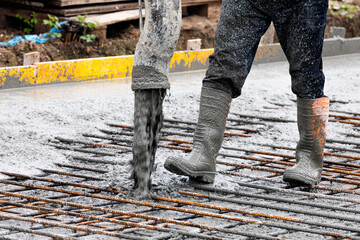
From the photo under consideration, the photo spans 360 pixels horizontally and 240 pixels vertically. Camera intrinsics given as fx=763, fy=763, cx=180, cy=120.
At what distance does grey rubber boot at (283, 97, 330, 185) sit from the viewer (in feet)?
13.5

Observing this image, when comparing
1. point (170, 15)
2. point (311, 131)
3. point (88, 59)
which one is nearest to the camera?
point (170, 15)

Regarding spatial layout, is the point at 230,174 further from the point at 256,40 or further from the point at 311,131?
the point at 256,40

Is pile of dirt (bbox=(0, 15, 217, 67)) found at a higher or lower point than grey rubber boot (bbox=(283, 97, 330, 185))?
higher

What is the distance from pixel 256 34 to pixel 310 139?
68 centimetres

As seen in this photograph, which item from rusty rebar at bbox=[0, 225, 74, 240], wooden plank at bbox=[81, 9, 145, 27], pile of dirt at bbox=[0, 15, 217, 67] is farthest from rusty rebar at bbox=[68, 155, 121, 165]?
wooden plank at bbox=[81, 9, 145, 27]

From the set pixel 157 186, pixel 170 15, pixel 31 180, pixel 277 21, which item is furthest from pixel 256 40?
pixel 31 180

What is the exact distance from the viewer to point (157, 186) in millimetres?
3900

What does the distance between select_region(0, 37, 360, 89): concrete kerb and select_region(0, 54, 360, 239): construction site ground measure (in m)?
0.32

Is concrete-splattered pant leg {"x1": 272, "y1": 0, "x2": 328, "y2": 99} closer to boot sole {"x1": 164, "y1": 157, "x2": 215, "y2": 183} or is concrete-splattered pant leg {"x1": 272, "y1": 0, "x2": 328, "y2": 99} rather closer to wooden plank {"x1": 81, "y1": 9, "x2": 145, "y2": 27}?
boot sole {"x1": 164, "y1": 157, "x2": 215, "y2": 183}

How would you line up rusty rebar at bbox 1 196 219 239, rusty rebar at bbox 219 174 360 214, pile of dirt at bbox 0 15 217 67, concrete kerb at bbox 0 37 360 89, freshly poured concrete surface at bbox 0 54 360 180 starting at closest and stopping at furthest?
rusty rebar at bbox 1 196 219 239, rusty rebar at bbox 219 174 360 214, freshly poured concrete surface at bbox 0 54 360 180, concrete kerb at bbox 0 37 360 89, pile of dirt at bbox 0 15 217 67

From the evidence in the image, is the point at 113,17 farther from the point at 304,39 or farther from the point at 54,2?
the point at 304,39

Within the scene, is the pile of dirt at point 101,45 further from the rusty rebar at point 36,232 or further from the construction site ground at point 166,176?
the rusty rebar at point 36,232

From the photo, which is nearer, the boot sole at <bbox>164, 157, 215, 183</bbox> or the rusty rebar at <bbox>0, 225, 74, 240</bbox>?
the rusty rebar at <bbox>0, 225, 74, 240</bbox>

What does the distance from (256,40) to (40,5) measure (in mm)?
5653
